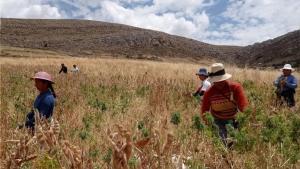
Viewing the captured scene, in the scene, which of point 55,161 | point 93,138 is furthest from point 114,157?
point 93,138

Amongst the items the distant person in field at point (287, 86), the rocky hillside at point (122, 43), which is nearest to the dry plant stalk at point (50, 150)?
the distant person in field at point (287, 86)

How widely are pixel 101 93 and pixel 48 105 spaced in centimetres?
555

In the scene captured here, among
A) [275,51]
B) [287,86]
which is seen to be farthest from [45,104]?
[275,51]

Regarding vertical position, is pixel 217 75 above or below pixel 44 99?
above

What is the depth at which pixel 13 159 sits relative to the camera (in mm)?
2613

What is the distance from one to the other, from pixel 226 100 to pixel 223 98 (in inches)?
1.8

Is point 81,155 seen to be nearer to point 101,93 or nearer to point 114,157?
point 114,157

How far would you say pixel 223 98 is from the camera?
6383 mm

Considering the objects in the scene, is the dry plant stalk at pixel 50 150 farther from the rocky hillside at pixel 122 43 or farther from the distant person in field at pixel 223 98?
the rocky hillside at pixel 122 43

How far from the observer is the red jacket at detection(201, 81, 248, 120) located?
6.29 metres

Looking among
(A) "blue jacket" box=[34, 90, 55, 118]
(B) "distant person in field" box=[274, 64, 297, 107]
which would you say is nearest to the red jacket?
(A) "blue jacket" box=[34, 90, 55, 118]

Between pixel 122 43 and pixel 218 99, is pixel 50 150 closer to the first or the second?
pixel 218 99

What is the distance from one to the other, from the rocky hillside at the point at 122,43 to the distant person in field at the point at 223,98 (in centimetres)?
6801

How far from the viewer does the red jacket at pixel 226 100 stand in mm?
6289
